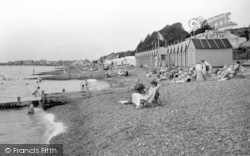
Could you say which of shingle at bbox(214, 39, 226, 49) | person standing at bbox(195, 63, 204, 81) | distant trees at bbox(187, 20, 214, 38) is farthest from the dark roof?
distant trees at bbox(187, 20, 214, 38)

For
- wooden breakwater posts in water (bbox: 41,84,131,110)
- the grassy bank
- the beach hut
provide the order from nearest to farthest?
1. the grassy bank
2. wooden breakwater posts in water (bbox: 41,84,131,110)
3. the beach hut

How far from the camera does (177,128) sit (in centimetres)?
817

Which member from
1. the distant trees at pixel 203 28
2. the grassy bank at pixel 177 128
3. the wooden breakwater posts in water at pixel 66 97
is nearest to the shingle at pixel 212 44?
the wooden breakwater posts in water at pixel 66 97

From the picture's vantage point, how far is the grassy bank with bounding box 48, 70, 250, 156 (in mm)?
6699

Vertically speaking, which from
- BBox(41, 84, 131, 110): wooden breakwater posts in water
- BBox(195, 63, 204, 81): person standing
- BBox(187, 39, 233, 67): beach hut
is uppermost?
BBox(187, 39, 233, 67): beach hut

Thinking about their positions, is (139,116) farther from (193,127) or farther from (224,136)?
(224,136)

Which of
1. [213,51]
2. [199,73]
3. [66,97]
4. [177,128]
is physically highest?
[213,51]

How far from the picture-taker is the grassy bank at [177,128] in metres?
6.70

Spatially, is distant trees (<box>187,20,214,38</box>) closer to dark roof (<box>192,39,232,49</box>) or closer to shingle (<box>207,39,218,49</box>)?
dark roof (<box>192,39,232,49</box>)

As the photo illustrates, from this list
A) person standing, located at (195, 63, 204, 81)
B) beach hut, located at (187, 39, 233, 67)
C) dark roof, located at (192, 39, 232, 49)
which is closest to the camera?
person standing, located at (195, 63, 204, 81)

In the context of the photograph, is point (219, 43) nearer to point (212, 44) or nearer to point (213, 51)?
point (212, 44)

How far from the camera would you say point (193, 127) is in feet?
26.1

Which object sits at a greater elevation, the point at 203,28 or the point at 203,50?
the point at 203,28

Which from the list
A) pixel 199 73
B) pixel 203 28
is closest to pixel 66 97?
pixel 199 73
